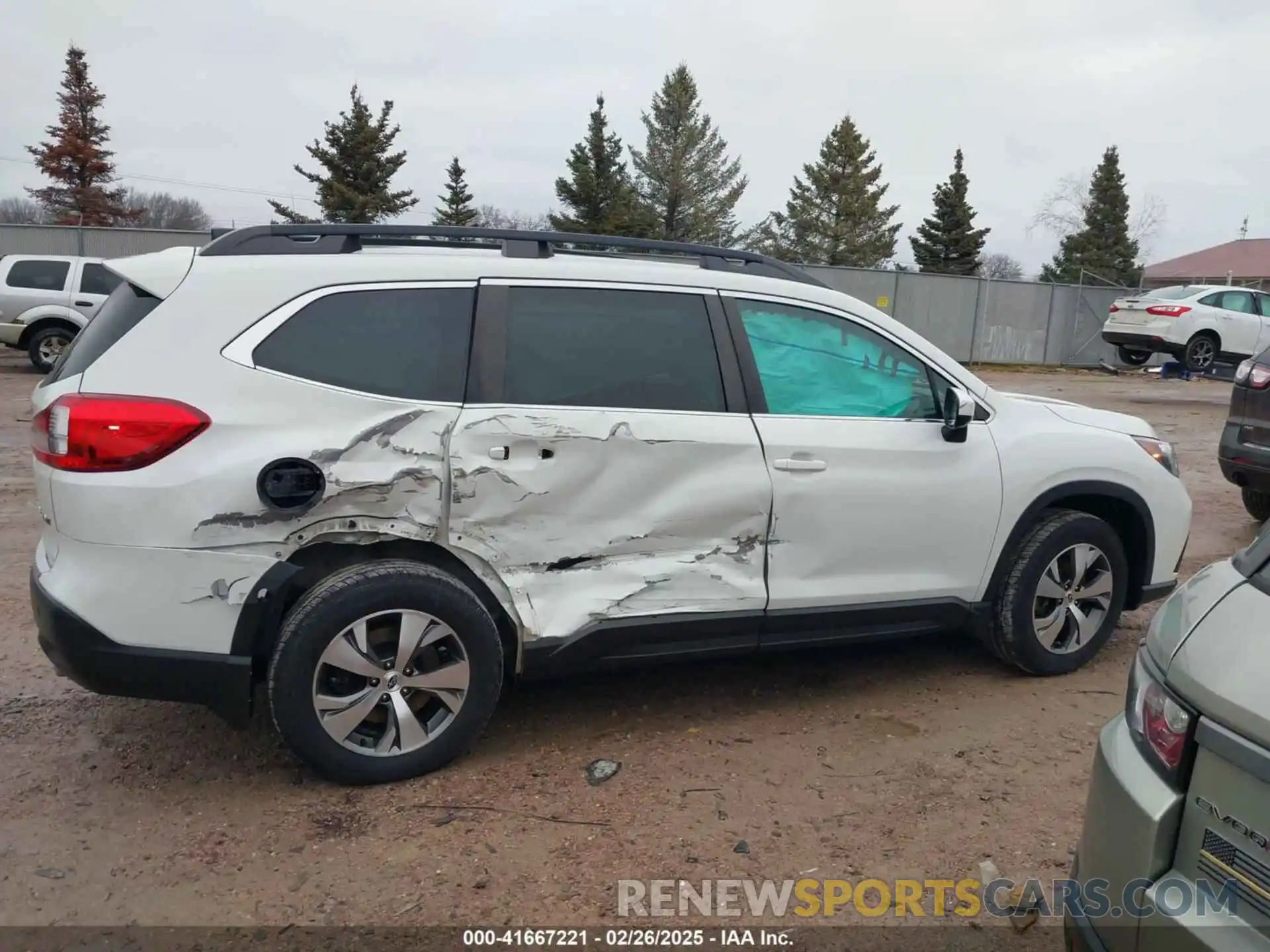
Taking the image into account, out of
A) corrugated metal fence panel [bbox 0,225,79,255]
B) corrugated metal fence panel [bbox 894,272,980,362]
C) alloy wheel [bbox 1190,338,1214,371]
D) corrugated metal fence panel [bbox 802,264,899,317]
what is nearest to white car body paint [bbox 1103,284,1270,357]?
alloy wheel [bbox 1190,338,1214,371]

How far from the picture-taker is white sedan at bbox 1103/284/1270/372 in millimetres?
18047

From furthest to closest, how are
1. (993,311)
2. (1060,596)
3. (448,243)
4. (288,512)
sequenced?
(993,311) < (1060,596) < (448,243) < (288,512)

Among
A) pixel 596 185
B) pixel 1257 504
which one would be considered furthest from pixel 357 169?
pixel 1257 504

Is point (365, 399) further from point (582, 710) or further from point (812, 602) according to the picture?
point (812, 602)

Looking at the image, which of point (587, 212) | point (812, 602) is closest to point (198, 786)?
point (812, 602)

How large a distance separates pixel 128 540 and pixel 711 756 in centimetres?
215

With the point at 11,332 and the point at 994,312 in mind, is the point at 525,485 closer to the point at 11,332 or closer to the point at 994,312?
the point at 11,332

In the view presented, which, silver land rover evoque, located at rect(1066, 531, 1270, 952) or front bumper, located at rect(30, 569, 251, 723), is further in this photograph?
front bumper, located at rect(30, 569, 251, 723)

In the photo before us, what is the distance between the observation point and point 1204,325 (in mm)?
18000

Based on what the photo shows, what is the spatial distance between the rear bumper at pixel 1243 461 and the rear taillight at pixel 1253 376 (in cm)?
28

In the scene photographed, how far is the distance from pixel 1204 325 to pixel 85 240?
22.6 meters

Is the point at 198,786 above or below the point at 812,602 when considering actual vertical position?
below

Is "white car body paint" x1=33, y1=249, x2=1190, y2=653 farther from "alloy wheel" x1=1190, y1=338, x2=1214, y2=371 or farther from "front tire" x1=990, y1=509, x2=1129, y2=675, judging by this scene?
"alloy wheel" x1=1190, y1=338, x2=1214, y2=371

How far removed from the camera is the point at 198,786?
3414 mm
